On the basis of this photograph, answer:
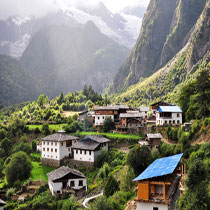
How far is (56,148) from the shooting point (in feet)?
222

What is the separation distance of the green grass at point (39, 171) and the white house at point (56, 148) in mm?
1476

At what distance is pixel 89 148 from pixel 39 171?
12791 mm

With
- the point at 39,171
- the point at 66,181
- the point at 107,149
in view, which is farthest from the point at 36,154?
the point at 66,181

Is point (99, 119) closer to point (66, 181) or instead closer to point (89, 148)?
point (89, 148)

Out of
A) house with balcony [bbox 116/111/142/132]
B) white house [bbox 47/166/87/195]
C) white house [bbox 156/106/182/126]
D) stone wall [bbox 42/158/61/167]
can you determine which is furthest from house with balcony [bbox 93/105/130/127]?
white house [bbox 47/166/87/195]

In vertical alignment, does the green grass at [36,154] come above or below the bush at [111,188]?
below

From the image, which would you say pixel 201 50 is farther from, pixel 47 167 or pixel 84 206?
pixel 84 206

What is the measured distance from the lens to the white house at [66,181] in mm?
52312

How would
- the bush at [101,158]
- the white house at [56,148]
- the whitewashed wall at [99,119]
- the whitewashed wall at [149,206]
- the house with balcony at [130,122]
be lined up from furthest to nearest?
the whitewashed wall at [99,119] < the house with balcony at [130,122] < the white house at [56,148] < the bush at [101,158] < the whitewashed wall at [149,206]

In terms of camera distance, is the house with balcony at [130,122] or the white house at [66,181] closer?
the white house at [66,181]

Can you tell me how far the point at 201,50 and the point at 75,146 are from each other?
128635mm

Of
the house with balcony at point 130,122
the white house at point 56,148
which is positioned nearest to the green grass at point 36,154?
the white house at point 56,148

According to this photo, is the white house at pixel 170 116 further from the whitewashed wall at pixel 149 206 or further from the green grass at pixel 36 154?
the whitewashed wall at pixel 149 206

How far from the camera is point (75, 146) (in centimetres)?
6456
